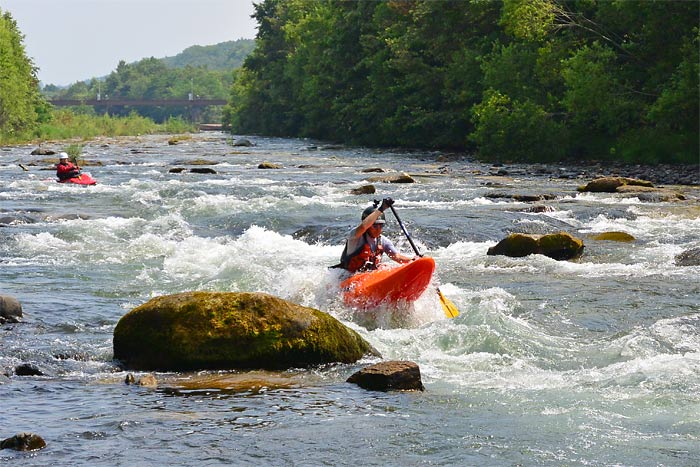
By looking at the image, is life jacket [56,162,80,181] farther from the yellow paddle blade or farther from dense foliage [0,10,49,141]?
dense foliage [0,10,49,141]

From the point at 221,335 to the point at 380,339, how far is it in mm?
1933

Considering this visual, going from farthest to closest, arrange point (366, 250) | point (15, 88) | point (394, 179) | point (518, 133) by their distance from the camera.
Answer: point (15, 88), point (518, 133), point (394, 179), point (366, 250)

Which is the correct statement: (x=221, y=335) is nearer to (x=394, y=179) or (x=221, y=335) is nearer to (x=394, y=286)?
(x=394, y=286)

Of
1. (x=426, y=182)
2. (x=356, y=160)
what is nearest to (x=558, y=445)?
(x=426, y=182)

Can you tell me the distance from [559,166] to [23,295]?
2329 cm

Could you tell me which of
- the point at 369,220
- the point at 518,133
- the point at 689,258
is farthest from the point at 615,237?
the point at 518,133

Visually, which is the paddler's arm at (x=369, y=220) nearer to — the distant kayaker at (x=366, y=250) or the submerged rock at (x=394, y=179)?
the distant kayaker at (x=366, y=250)

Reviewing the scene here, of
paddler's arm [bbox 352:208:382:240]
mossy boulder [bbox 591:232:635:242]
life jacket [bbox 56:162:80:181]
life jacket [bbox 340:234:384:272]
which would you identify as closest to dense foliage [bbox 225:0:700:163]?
mossy boulder [bbox 591:232:635:242]

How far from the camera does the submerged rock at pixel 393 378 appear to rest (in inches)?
302

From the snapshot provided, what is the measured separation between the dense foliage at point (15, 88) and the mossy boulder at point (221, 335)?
5028cm

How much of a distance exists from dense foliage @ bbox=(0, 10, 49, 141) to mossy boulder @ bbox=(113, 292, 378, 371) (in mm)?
50280

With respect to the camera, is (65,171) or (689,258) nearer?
(689,258)

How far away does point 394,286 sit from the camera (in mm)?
10438

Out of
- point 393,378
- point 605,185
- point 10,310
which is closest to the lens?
point 393,378
